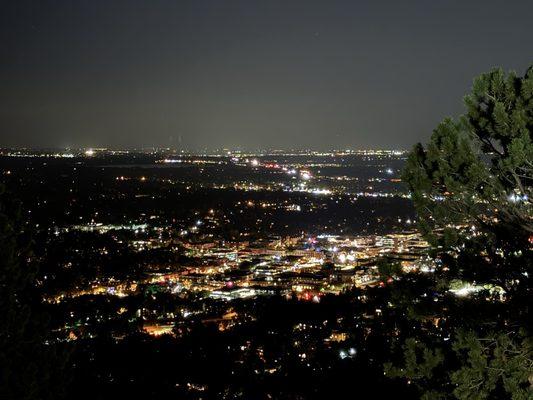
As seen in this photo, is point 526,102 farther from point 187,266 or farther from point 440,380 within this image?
point 187,266

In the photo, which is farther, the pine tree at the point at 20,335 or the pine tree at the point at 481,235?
the pine tree at the point at 20,335

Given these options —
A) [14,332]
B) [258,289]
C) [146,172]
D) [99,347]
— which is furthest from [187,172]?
[14,332]

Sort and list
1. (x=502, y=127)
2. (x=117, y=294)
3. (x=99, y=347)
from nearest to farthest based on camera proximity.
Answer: (x=502, y=127) → (x=99, y=347) → (x=117, y=294)

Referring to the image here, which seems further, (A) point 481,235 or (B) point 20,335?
(B) point 20,335

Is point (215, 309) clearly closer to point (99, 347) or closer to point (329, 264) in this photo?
point (99, 347)

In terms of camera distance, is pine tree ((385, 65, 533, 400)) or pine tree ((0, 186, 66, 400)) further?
pine tree ((0, 186, 66, 400))

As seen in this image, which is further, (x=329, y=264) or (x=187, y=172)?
(x=187, y=172)

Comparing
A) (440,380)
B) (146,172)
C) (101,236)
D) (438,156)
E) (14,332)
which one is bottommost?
(440,380)

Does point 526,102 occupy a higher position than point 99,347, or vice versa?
point 526,102

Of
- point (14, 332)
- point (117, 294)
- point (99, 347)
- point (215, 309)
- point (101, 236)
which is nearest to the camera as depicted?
point (14, 332)

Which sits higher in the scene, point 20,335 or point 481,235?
point 481,235
